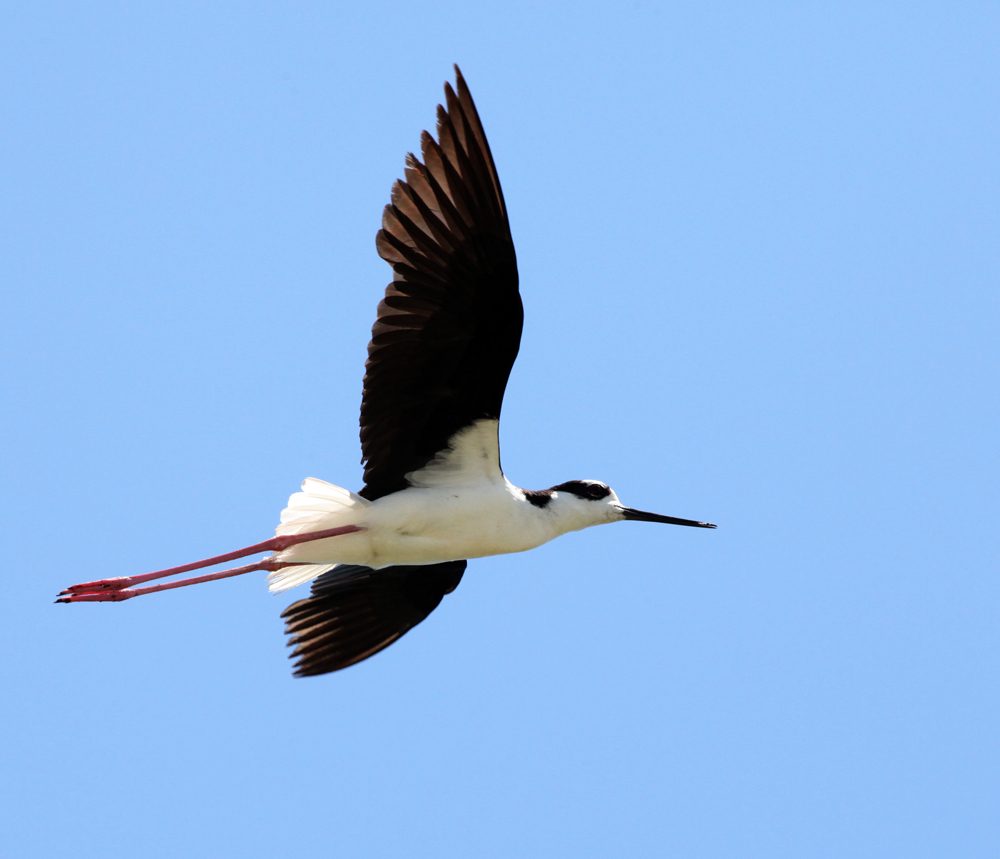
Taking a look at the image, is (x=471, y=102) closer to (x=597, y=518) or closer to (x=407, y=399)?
(x=407, y=399)

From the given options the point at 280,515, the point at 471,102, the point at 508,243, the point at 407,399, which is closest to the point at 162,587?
the point at 280,515

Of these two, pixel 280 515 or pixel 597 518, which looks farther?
pixel 597 518

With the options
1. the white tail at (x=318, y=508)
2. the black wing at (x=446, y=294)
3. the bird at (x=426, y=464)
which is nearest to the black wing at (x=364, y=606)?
the bird at (x=426, y=464)

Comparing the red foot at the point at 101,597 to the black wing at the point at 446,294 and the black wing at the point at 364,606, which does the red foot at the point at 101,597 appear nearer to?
the black wing at the point at 364,606

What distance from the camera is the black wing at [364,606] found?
8.27m

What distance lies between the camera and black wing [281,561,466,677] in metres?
8.27

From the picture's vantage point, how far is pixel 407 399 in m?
7.15

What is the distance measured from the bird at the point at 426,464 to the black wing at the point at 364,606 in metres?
0.01

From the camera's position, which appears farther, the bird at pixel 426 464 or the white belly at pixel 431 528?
the white belly at pixel 431 528

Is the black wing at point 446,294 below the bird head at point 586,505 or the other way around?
the other way around

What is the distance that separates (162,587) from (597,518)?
3.04 meters

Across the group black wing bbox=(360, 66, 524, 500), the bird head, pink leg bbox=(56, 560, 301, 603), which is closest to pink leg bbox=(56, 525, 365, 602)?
pink leg bbox=(56, 560, 301, 603)

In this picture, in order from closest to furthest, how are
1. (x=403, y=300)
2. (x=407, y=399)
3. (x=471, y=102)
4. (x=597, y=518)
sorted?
(x=471, y=102), (x=403, y=300), (x=407, y=399), (x=597, y=518)

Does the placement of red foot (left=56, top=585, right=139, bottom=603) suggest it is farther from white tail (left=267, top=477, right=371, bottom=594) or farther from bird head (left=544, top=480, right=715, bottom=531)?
bird head (left=544, top=480, right=715, bottom=531)
